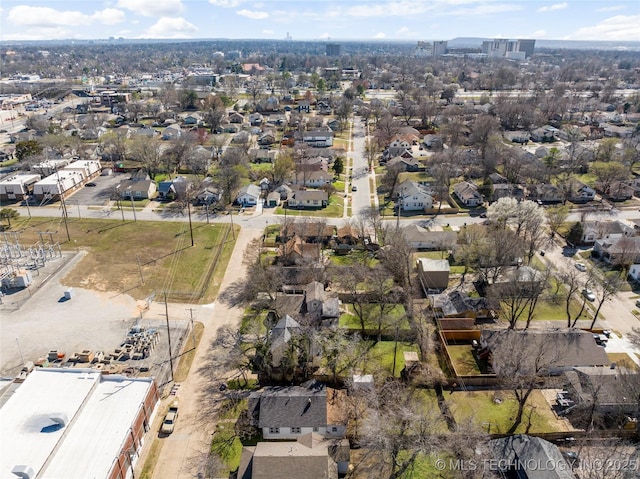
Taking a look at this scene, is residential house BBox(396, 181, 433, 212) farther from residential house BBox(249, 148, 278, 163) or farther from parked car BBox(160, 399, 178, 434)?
parked car BBox(160, 399, 178, 434)

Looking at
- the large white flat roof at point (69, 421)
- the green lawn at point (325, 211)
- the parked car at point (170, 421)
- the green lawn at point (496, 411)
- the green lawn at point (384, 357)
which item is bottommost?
the parked car at point (170, 421)

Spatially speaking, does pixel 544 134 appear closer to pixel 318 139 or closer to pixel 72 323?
pixel 318 139

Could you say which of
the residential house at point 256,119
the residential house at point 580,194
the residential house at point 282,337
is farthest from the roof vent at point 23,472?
the residential house at point 256,119

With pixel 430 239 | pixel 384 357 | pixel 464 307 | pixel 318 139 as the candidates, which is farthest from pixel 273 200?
pixel 384 357

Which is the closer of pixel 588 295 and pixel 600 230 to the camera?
pixel 588 295

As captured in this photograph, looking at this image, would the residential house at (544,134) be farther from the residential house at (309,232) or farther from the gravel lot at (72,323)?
the gravel lot at (72,323)

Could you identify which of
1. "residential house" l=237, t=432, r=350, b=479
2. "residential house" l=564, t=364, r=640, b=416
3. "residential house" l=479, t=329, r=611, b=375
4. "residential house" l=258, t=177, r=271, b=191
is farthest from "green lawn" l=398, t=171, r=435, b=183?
"residential house" l=237, t=432, r=350, b=479

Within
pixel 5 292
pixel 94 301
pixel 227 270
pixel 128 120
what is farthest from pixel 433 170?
pixel 128 120
